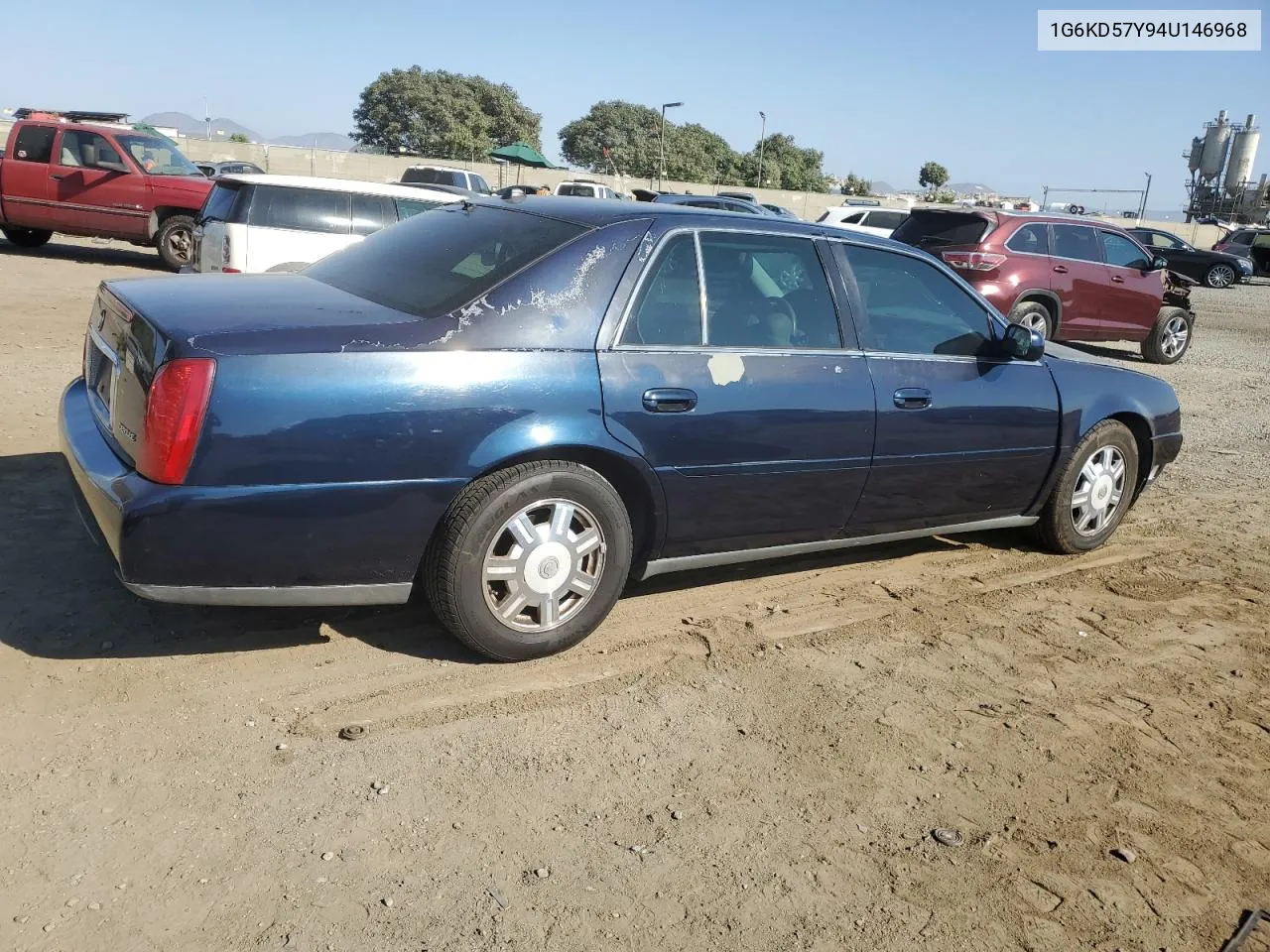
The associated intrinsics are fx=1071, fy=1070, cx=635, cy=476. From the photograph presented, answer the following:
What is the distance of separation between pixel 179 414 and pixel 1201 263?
106ft

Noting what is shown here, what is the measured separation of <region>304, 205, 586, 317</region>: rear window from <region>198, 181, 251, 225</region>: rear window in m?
6.44

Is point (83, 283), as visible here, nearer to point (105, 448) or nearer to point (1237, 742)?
point (105, 448)

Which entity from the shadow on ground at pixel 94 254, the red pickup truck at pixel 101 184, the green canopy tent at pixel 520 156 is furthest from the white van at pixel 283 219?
the green canopy tent at pixel 520 156

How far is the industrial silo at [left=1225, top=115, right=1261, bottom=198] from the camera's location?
69.8 metres

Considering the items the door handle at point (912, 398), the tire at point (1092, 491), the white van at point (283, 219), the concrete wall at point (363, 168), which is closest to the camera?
the door handle at point (912, 398)

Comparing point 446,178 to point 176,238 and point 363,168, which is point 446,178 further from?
point 363,168

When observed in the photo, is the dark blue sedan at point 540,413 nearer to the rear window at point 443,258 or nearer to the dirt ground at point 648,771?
the rear window at point 443,258

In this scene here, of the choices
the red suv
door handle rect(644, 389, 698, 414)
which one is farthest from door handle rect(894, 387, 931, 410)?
the red suv

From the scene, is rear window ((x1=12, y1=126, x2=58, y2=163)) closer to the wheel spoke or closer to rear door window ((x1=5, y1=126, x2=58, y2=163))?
rear door window ((x1=5, y1=126, x2=58, y2=163))

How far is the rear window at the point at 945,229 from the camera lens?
1188 centimetres

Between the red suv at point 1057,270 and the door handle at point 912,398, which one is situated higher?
the red suv at point 1057,270

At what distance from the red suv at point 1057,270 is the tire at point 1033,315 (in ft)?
0.04

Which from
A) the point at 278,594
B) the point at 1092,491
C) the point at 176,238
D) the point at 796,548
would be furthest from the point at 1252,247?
the point at 278,594

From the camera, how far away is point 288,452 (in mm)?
3191
